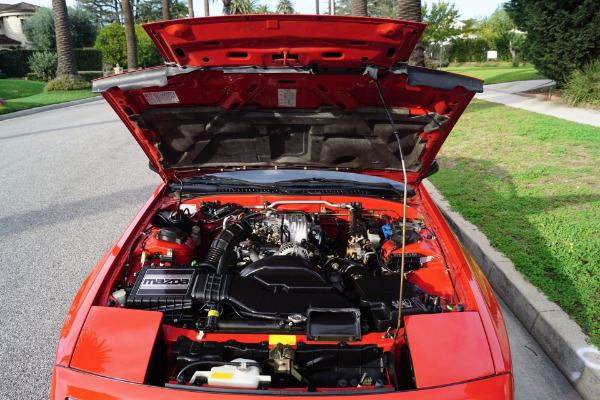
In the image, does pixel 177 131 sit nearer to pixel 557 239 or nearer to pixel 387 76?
pixel 387 76

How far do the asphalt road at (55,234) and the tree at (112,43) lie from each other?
20.3 metres

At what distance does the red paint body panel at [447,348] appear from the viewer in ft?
5.34

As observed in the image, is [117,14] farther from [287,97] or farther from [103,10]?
[287,97]

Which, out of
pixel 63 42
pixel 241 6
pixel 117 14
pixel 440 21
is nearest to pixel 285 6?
pixel 241 6

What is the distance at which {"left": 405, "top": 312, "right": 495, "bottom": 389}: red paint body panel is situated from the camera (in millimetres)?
1629

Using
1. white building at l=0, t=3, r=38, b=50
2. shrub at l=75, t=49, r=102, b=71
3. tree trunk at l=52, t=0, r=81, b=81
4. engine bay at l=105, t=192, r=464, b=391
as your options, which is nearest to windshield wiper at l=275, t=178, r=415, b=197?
engine bay at l=105, t=192, r=464, b=391

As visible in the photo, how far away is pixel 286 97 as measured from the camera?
250cm

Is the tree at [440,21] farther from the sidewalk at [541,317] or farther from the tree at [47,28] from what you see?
the sidewalk at [541,317]

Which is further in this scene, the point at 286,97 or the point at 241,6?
the point at 241,6

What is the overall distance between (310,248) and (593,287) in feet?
7.92

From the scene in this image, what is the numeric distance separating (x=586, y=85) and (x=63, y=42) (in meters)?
20.0

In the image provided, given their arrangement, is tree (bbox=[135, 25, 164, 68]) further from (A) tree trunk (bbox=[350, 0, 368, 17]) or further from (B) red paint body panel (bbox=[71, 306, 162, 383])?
(B) red paint body panel (bbox=[71, 306, 162, 383])

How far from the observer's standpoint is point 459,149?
7648mm

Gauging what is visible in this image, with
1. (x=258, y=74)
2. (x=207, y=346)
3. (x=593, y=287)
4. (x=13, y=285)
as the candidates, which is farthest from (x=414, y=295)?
(x=13, y=285)
